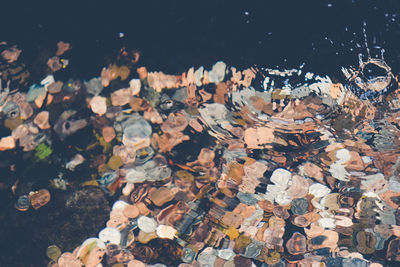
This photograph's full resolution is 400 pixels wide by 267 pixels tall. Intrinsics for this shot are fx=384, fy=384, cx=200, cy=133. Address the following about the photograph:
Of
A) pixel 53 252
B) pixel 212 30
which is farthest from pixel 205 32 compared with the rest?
pixel 53 252

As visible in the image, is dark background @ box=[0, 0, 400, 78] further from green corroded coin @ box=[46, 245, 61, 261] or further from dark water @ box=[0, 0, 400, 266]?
green corroded coin @ box=[46, 245, 61, 261]

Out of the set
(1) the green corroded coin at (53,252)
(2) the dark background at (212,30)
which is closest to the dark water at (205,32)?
(2) the dark background at (212,30)

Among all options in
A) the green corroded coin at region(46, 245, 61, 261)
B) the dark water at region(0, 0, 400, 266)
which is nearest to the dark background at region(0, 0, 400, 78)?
the dark water at region(0, 0, 400, 266)

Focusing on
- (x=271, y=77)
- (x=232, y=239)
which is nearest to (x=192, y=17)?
(x=271, y=77)

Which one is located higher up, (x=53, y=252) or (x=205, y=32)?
(x=205, y=32)

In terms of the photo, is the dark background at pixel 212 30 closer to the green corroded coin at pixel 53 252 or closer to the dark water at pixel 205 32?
the dark water at pixel 205 32

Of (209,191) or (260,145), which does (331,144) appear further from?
(209,191)

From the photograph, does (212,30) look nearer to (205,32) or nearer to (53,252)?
(205,32)
